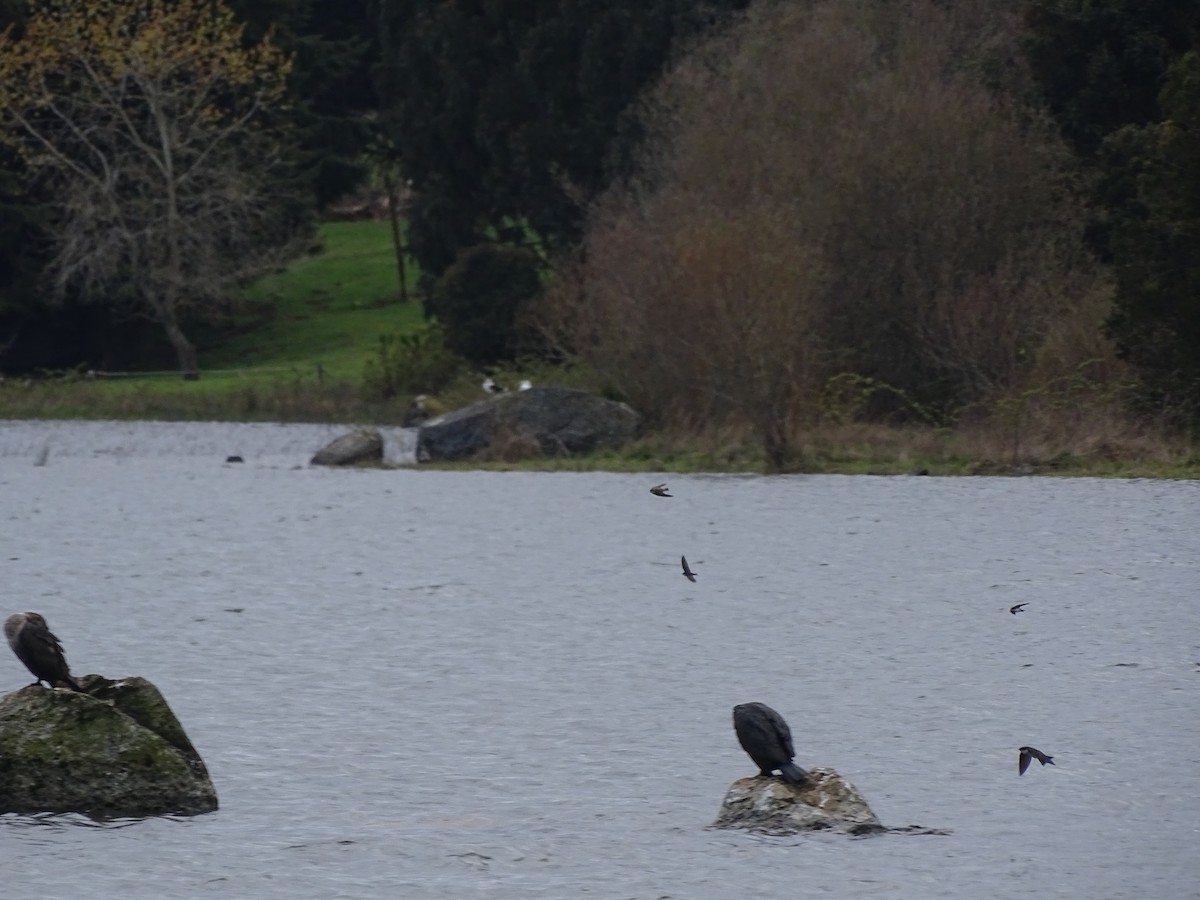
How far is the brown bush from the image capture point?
33.6 m

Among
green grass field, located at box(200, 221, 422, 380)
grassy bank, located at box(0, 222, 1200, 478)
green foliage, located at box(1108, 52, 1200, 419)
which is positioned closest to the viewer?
green foliage, located at box(1108, 52, 1200, 419)

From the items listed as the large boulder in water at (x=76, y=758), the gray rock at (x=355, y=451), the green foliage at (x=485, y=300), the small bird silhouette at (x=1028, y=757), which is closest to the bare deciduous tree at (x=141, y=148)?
the green foliage at (x=485, y=300)

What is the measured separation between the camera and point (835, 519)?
1088 inches

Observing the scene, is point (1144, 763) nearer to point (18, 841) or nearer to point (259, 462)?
point (18, 841)

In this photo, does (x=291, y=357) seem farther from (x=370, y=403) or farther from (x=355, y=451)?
(x=355, y=451)

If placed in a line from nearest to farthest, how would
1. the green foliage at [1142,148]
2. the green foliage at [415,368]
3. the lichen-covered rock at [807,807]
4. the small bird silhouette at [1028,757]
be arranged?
the lichen-covered rock at [807,807]
the small bird silhouette at [1028,757]
the green foliage at [1142,148]
the green foliage at [415,368]

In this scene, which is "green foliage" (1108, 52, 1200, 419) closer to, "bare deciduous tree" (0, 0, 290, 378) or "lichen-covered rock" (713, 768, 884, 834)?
"lichen-covered rock" (713, 768, 884, 834)

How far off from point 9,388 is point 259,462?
17.9m

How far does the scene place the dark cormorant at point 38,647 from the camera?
37.6 ft

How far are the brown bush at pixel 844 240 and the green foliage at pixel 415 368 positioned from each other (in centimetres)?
1101

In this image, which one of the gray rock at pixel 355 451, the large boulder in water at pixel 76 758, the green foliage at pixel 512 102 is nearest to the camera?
the large boulder in water at pixel 76 758

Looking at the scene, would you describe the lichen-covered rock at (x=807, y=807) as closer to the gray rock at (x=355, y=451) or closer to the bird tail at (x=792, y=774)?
the bird tail at (x=792, y=774)

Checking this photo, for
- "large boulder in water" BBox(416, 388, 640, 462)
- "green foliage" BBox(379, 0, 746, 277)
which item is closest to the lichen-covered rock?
"large boulder in water" BBox(416, 388, 640, 462)

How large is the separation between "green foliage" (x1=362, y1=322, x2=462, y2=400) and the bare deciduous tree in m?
8.06
